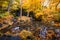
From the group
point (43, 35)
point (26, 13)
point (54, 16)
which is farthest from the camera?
point (26, 13)

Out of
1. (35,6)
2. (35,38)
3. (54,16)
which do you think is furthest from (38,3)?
(35,38)

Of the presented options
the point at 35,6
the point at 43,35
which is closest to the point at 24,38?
the point at 43,35

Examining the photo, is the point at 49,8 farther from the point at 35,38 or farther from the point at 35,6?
the point at 35,38

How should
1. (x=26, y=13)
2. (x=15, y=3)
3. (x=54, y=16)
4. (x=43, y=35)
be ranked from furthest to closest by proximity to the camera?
(x=26, y=13) → (x=15, y=3) → (x=43, y=35) → (x=54, y=16)

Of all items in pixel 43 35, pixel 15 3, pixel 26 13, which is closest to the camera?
pixel 43 35

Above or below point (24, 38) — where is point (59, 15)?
above

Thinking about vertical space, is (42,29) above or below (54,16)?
below

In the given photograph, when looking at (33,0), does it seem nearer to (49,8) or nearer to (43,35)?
(49,8)

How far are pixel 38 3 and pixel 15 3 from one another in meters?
1.75

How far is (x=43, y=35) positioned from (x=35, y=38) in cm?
58

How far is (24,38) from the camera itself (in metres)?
11.2

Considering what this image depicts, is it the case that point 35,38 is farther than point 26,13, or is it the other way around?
point 26,13

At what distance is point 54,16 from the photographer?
35.8 feet

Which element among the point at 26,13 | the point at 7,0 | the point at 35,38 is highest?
the point at 7,0
